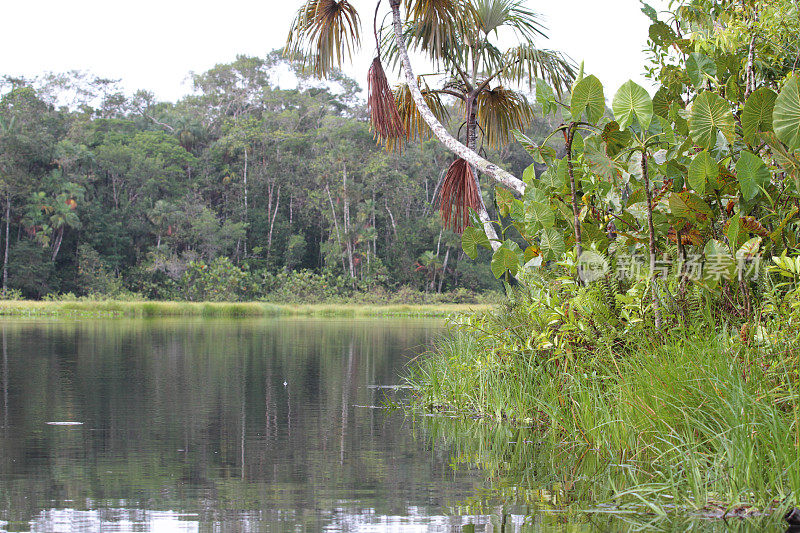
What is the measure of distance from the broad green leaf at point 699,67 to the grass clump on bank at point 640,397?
1447mm

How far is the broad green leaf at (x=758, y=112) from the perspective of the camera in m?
4.56

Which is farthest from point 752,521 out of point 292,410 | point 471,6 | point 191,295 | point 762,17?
point 191,295

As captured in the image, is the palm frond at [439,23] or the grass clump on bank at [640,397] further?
the palm frond at [439,23]

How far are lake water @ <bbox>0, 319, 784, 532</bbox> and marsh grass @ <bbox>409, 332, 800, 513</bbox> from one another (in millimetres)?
225

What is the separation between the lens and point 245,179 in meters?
40.1

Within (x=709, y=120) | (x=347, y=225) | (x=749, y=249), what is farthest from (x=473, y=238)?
(x=347, y=225)

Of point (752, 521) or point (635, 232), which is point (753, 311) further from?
point (752, 521)

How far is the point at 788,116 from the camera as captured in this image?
4227 millimetres

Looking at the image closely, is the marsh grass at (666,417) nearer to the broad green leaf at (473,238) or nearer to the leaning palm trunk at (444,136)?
the broad green leaf at (473,238)

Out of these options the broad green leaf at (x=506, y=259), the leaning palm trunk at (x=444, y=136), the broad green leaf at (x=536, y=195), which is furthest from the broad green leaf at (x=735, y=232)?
the leaning palm trunk at (x=444, y=136)

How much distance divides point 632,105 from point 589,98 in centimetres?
26

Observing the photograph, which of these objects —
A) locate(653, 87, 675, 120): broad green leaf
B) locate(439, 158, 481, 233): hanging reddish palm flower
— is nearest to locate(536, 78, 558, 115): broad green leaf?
locate(653, 87, 675, 120): broad green leaf

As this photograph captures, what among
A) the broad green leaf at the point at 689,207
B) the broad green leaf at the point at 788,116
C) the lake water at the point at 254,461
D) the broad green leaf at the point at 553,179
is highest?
the broad green leaf at the point at 788,116

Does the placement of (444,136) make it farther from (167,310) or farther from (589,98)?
(167,310)
